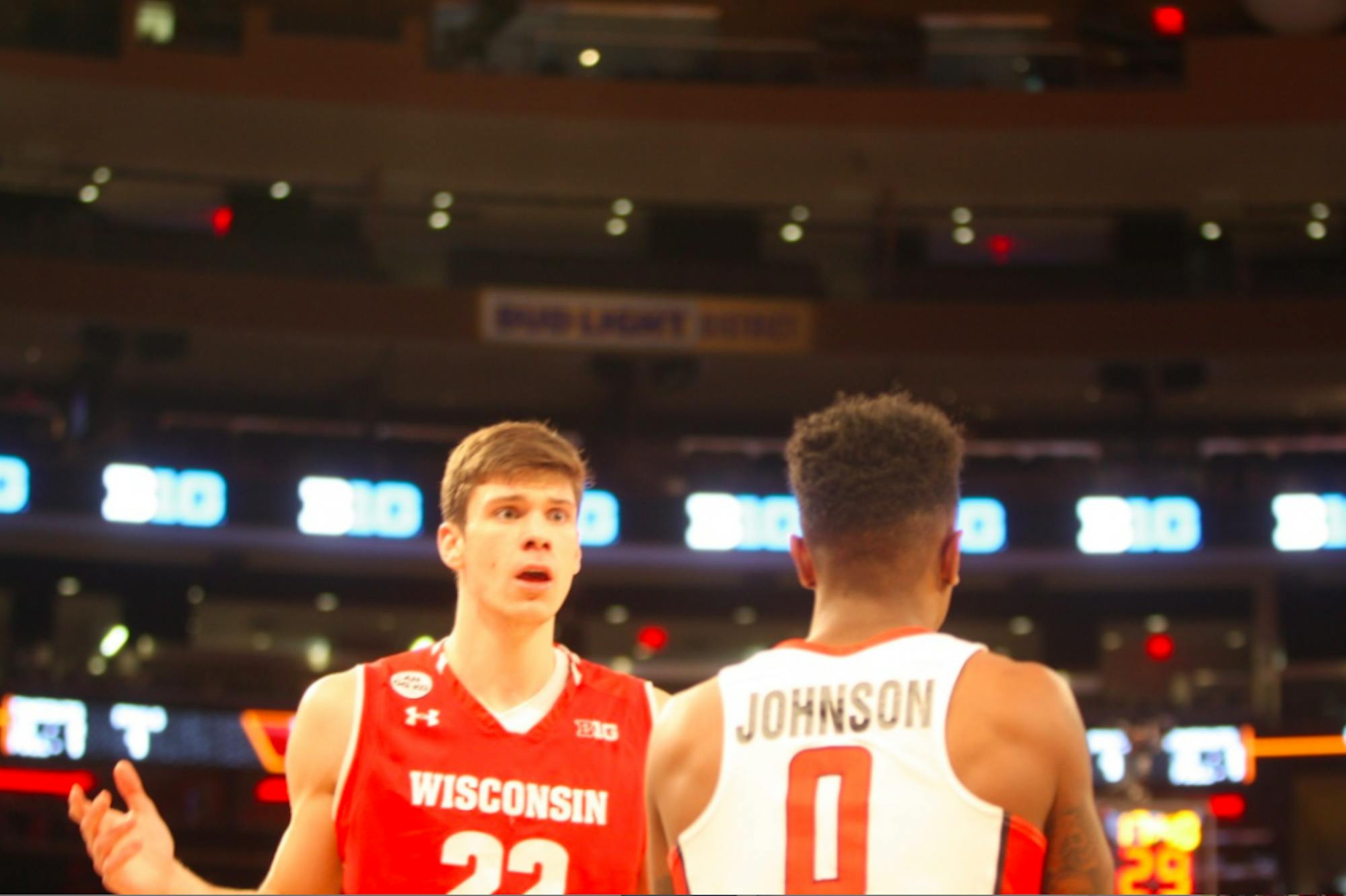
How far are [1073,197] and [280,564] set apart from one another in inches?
313

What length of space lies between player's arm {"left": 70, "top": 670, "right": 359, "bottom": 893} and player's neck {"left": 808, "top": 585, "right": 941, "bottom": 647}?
1121 millimetres

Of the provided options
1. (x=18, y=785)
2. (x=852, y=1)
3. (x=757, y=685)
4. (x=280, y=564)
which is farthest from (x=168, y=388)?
(x=757, y=685)

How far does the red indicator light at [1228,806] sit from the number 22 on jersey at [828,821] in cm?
935

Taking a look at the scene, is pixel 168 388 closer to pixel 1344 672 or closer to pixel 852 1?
pixel 852 1

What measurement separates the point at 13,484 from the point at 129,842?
33.6 feet

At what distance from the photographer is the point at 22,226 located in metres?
13.6

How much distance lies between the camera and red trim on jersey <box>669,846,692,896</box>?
222 cm

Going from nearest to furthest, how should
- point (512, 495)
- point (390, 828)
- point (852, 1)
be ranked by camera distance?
1. point (390, 828)
2. point (512, 495)
3. point (852, 1)

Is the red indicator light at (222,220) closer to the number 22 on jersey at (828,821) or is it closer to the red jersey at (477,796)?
the red jersey at (477,796)

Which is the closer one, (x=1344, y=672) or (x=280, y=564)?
(x=1344, y=672)

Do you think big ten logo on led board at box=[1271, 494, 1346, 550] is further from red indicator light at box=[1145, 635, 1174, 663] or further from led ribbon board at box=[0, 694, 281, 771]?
led ribbon board at box=[0, 694, 281, 771]

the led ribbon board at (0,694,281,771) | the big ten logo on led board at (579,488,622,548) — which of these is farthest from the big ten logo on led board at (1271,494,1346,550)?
the led ribbon board at (0,694,281,771)

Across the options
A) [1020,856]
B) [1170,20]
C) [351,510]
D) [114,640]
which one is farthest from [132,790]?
[1170,20]

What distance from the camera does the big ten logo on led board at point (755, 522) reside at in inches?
498
